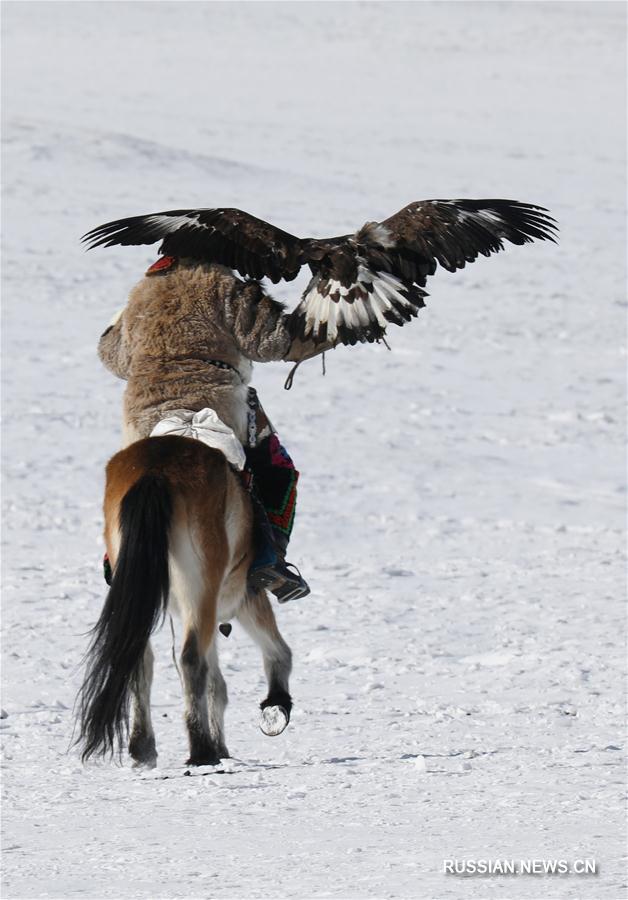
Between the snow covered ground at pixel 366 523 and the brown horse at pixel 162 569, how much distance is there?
240 mm

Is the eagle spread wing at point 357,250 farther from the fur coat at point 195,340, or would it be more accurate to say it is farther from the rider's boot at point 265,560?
the rider's boot at point 265,560

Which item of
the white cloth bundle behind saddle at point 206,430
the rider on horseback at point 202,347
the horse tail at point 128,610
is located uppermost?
the rider on horseback at point 202,347

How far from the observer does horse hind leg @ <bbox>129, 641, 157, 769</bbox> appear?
15.4ft

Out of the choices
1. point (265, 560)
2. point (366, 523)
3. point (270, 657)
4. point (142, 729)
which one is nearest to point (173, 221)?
point (265, 560)

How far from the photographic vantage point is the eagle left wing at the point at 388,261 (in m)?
4.33

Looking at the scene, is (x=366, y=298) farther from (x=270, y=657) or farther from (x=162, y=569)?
(x=270, y=657)

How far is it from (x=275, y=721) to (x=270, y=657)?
0.81 ft

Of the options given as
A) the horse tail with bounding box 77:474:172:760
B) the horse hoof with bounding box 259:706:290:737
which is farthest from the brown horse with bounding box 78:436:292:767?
the horse hoof with bounding box 259:706:290:737

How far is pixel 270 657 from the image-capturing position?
5027mm

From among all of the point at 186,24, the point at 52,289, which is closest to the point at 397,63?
the point at 186,24

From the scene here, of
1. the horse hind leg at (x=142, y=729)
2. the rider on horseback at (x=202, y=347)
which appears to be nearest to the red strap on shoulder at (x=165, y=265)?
the rider on horseback at (x=202, y=347)

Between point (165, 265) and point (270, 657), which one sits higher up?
point (165, 265)

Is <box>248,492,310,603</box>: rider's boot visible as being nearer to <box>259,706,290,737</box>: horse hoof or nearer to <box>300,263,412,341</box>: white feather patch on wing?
<box>259,706,290,737</box>: horse hoof

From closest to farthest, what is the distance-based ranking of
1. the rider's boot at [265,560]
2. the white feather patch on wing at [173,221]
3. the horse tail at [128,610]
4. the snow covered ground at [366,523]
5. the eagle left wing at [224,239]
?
the snow covered ground at [366,523] → the horse tail at [128,610] → the eagle left wing at [224,239] → the white feather patch on wing at [173,221] → the rider's boot at [265,560]
